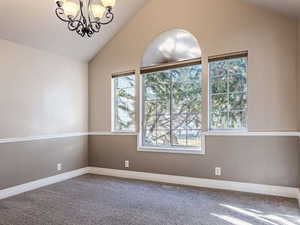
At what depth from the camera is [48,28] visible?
11.8ft

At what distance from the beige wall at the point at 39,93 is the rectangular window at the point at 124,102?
27.2 inches

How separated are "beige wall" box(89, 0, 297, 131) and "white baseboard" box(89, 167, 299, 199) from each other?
33.7 inches

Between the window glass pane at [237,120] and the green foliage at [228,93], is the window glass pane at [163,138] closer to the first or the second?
the green foliage at [228,93]

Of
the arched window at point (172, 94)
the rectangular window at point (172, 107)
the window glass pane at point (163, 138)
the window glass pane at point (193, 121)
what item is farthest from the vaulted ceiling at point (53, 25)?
the window glass pane at point (163, 138)

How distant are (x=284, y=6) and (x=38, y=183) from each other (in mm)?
4526

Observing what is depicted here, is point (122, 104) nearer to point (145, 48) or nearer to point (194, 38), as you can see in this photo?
point (145, 48)

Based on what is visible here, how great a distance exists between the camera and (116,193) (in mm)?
3354

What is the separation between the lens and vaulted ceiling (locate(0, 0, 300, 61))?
2977mm

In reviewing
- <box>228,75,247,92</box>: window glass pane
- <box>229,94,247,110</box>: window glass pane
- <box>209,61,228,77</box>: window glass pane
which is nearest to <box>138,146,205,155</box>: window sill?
<box>229,94,247,110</box>: window glass pane

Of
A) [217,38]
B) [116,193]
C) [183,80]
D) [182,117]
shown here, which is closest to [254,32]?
[217,38]

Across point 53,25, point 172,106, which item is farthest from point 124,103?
point 53,25

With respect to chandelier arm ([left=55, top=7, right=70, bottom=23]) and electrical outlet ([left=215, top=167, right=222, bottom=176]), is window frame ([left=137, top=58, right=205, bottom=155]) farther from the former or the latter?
chandelier arm ([left=55, top=7, right=70, bottom=23])

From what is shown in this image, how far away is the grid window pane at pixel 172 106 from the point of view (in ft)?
12.6

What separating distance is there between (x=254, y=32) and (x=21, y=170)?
4225 millimetres
